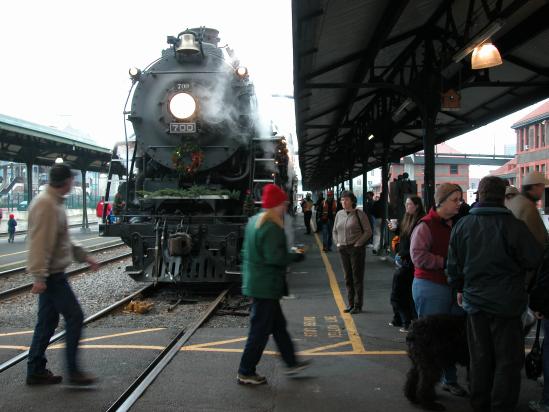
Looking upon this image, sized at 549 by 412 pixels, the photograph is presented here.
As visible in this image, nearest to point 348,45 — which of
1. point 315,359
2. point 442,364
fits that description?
point 315,359

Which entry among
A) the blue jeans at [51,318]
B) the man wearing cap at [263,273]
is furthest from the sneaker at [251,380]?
the blue jeans at [51,318]

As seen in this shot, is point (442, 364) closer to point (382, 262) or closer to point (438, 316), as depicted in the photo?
point (438, 316)

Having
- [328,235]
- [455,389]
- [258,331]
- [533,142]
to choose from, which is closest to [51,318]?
[258,331]

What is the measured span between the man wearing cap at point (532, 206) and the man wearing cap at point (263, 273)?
1.96m

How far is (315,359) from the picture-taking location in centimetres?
504

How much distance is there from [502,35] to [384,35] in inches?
82.3

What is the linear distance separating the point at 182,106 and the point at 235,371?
4822mm

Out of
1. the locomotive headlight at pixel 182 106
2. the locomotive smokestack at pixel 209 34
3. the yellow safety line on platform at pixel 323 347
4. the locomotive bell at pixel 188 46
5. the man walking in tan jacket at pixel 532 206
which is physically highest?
the locomotive smokestack at pixel 209 34

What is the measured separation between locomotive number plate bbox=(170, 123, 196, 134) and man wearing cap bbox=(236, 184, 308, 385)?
4.09m

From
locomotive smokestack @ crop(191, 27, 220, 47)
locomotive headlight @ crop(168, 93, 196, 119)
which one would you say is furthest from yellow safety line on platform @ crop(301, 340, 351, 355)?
locomotive smokestack @ crop(191, 27, 220, 47)

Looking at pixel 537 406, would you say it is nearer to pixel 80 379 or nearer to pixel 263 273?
pixel 263 273

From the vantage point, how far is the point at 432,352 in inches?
151

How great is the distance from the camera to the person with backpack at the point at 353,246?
7.01 metres

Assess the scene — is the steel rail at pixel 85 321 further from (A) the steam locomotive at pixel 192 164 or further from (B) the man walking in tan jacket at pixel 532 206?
(B) the man walking in tan jacket at pixel 532 206
